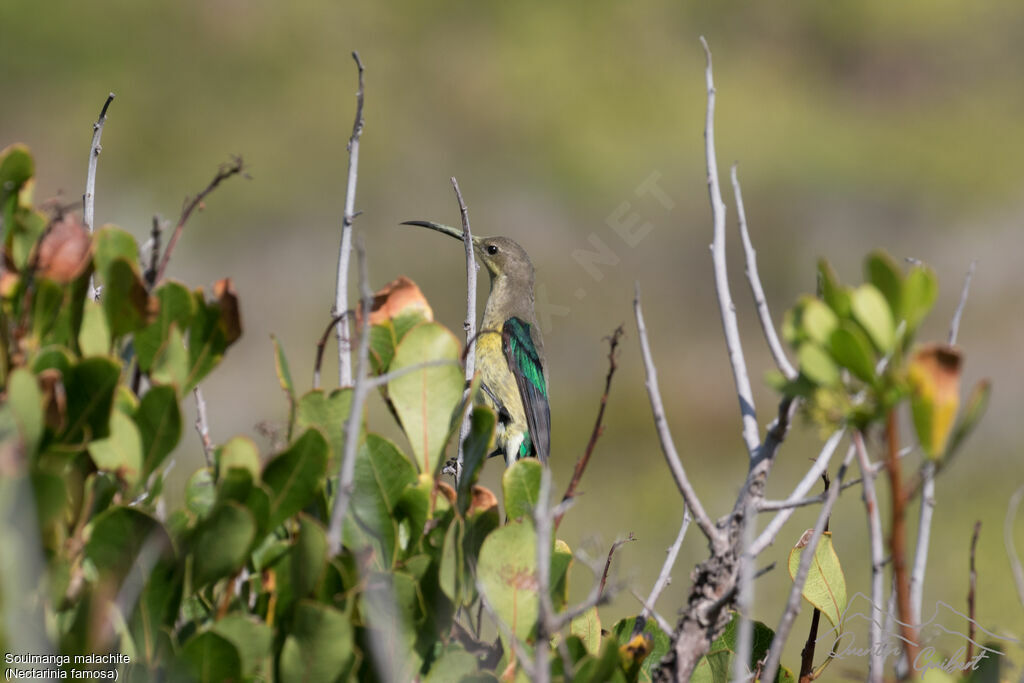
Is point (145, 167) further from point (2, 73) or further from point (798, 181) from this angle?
point (798, 181)

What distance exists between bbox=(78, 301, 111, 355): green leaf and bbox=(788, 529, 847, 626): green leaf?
115 centimetres

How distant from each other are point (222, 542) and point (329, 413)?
29 cm

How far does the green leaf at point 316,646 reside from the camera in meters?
1.18

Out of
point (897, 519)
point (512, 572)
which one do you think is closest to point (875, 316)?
point (897, 519)

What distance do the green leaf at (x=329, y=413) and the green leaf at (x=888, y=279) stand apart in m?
0.71

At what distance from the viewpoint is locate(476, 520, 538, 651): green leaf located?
141cm

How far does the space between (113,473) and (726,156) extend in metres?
10.5

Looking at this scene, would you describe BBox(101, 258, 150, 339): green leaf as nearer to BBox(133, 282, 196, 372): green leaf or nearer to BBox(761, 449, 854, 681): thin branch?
BBox(133, 282, 196, 372): green leaf

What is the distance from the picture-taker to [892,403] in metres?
1.10

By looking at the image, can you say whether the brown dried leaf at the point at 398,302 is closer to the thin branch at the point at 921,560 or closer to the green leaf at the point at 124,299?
the green leaf at the point at 124,299

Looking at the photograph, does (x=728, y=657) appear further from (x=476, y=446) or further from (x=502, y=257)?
(x=502, y=257)

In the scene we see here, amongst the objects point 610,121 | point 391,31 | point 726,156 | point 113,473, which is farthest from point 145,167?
point 113,473

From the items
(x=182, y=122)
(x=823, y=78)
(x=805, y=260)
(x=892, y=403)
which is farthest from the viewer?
(x=823, y=78)

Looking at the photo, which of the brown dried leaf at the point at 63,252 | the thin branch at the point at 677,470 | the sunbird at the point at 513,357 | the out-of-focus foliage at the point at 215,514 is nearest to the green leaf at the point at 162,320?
the out-of-focus foliage at the point at 215,514
